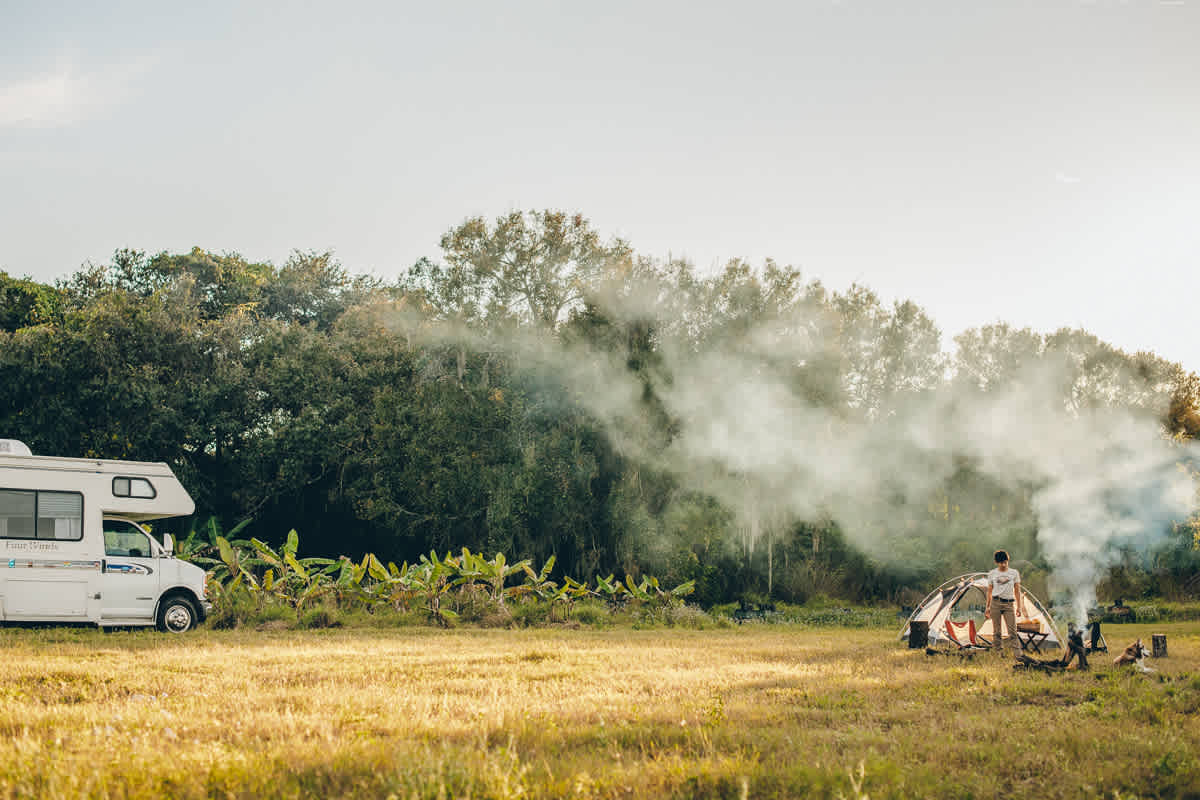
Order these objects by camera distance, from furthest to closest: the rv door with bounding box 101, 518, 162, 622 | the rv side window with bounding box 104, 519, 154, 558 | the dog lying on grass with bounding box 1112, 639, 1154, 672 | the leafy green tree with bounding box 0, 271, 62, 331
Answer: the leafy green tree with bounding box 0, 271, 62, 331
the rv side window with bounding box 104, 519, 154, 558
the rv door with bounding box 101, 518, 162, 622
the dog lying on grass with bounding box 1112, 639, 1154, 672

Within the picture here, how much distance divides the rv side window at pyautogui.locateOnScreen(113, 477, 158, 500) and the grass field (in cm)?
394

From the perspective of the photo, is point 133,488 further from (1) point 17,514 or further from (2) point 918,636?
(2) point 918,636

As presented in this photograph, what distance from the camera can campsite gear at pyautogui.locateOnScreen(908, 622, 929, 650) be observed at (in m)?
13.4

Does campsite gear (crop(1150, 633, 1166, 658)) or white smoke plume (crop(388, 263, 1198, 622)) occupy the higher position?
white smoke plume (crop(388, 263, 1198, 622))

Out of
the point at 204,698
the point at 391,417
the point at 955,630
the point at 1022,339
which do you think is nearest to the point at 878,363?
the point at 1022,339

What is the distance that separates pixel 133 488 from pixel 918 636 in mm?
12639

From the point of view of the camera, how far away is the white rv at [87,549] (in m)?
13.5

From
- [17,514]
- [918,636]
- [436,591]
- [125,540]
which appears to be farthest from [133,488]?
[918,636]

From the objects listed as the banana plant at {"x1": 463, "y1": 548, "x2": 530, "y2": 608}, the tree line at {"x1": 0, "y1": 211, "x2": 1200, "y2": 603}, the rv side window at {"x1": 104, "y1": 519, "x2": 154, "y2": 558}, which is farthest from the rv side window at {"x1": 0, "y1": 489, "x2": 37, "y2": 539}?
the tree line at {"x1": 0, "y1": 211, "x2": 1200, "y2": 603}

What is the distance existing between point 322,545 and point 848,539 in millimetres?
16874

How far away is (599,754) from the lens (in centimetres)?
A: 542

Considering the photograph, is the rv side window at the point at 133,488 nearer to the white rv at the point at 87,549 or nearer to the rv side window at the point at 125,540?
the white rv at the point at 87,549

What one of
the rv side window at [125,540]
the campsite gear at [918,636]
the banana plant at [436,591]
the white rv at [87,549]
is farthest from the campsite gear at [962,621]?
the rv side window at [125,540]

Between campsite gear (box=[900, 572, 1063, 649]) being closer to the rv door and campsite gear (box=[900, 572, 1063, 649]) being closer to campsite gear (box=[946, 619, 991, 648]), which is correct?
campsite gear (box=[946, 619, 991, 648])
